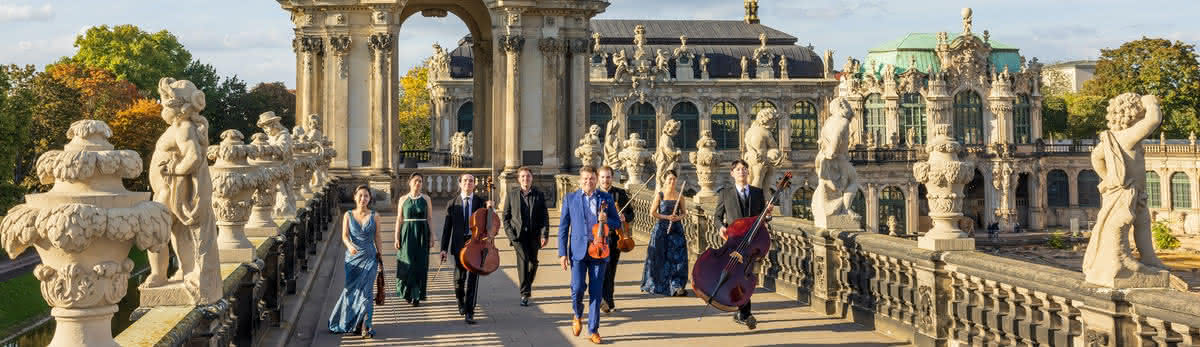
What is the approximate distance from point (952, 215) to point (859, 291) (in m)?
2.07

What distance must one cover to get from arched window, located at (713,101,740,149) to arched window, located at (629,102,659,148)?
12.7 feet

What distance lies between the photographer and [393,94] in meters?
31.5

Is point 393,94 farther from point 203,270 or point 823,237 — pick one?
point 203,270

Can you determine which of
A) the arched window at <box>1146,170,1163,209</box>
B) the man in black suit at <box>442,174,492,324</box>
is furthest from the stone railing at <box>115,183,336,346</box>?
the arched window at <box>1146,170,1163,209</box>

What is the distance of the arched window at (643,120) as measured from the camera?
79625mm

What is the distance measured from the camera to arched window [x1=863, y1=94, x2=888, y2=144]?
8519 cm

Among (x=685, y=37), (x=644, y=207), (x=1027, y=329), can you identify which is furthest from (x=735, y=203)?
(x=685, y=37)

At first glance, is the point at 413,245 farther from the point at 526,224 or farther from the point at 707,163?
the point at 707,163

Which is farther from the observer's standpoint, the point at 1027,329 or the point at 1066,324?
the point at 1027,329

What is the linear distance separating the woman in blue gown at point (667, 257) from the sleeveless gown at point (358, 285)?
3330mm

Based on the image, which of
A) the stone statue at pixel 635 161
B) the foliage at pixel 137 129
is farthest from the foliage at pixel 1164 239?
the stone statue at pixel 635 161

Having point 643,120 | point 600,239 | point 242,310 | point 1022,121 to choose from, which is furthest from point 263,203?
point 1022,121

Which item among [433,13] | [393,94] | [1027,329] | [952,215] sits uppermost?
[433,13]

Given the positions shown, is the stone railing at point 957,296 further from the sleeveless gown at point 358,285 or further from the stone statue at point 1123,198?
the sleeveless gown at point 358,285
